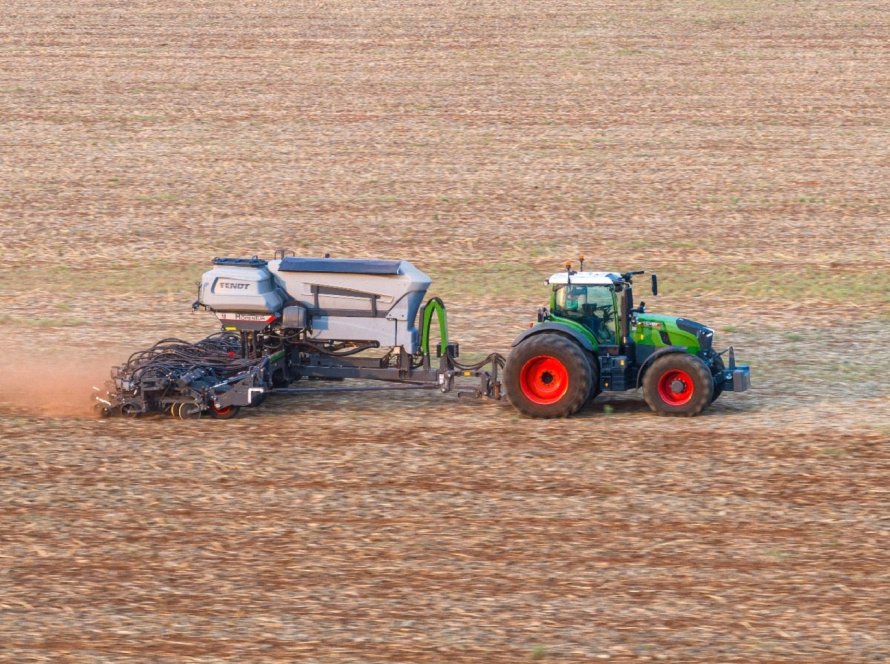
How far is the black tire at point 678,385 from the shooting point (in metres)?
15.5

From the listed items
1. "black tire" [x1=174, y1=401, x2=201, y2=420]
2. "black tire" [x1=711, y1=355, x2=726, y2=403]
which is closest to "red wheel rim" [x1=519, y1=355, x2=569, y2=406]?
"black tire" [x1=711, y1=355, x2=726, y2=403]

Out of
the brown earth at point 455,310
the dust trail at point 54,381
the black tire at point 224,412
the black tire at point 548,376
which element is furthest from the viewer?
the dust trail at point 54,381

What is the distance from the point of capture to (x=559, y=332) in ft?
51.4

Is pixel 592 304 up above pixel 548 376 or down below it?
above

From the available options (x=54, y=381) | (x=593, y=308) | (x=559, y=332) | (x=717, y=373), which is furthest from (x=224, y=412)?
(x=717, y=373)

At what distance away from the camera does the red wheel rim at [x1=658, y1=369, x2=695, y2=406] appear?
15664 mm

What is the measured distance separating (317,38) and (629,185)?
54.4 ft

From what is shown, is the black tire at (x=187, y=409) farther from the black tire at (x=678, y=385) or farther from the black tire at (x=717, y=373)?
the black tire at (x=717, y=373)

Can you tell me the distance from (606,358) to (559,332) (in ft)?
2.08

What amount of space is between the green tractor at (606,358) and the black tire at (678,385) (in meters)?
0.01

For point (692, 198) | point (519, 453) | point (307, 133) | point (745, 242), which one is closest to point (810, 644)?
point (519, 453)

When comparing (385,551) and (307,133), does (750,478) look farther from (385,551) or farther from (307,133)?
(307,133)

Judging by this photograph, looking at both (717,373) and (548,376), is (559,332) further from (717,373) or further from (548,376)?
(717,373)

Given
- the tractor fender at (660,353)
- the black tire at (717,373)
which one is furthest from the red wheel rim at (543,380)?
the black tire at (717,373)
